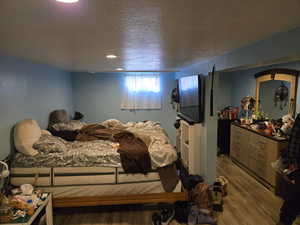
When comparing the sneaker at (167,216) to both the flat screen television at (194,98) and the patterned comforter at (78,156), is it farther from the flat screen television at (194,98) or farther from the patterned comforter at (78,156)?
the flat screen television at (194,98)

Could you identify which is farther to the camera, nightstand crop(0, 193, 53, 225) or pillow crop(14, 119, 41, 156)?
pillow crop(14, 119, 41, 156)

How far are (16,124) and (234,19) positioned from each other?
2936 millimetres

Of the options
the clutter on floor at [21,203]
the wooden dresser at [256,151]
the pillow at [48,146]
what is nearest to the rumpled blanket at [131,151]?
the pillow at [48,146]

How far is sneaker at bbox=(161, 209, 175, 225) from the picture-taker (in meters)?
2.47

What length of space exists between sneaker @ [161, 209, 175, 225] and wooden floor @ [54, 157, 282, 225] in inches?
2.8

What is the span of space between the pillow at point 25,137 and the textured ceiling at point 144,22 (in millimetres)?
1291

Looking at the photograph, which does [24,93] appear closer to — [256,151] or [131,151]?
[131,151]

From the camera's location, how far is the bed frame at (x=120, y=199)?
255 cm

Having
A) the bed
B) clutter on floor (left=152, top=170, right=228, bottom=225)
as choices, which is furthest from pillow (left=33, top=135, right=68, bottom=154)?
clutter on floor (left=152, top=170, right=228, bottom=225)

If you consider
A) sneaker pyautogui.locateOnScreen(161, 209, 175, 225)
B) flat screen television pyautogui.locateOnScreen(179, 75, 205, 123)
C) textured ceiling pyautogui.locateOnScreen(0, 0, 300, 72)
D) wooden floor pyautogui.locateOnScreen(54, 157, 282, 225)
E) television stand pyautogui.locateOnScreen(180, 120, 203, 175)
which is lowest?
wooden floor pyautogui.locateOnScreen(54, 157, 282, 225)

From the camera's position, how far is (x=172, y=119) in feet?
19.5

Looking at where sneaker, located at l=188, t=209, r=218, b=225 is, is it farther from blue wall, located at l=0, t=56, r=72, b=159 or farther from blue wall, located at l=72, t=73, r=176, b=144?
blue wall, located at l=72, t=73, r=176, b=144

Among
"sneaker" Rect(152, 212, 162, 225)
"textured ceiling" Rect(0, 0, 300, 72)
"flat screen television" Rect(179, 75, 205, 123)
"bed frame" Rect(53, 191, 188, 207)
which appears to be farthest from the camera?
"flat screen television" Rect(179, 75, 205, 123)

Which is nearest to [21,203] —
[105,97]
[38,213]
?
[38,213]
